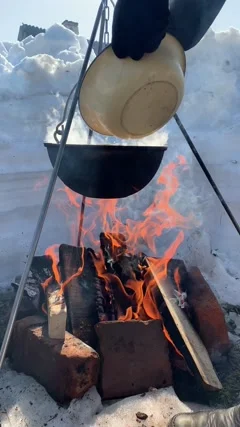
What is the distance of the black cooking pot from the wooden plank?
2.65 ft

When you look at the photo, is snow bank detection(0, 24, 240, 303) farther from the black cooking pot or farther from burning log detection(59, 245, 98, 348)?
the black cooking pot

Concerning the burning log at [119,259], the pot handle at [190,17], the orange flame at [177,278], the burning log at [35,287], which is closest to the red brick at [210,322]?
the orange flame at [177,278]

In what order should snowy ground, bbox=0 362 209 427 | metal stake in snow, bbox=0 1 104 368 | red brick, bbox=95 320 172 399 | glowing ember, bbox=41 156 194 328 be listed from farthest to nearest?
1. glowing ember, bbox=41 156 194 328
2. red brick, bbox=95 320 172 399
3. snowy ground, bbox=0 362 209 427
4. metal stake in snow, bbox=0 1 104 368

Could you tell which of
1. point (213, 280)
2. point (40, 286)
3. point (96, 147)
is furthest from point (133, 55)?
point (213, 280)

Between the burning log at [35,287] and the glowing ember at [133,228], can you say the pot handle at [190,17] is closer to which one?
the glowing ember at [133,228]

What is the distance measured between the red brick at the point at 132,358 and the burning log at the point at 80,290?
17cm

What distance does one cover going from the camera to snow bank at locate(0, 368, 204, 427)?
6.49ft

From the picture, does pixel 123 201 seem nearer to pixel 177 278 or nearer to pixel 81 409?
pixel 177 278

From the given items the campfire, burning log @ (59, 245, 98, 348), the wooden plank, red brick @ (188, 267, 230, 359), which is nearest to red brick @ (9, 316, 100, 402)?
the campfire

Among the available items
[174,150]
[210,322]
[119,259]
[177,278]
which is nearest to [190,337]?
[210,322]

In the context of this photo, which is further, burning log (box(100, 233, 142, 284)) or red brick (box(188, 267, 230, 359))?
burning log (box(100, 233, 142, 284))

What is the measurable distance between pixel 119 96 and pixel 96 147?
49cm

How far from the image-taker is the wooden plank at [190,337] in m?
2.24

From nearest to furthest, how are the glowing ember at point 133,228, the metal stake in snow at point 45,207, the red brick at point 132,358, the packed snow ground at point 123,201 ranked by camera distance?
the metal stake in snow at point 45,207 < the packed snow ground at point 123,201 < the red brick at point 132,358 < the glowing ember at point 133,228
